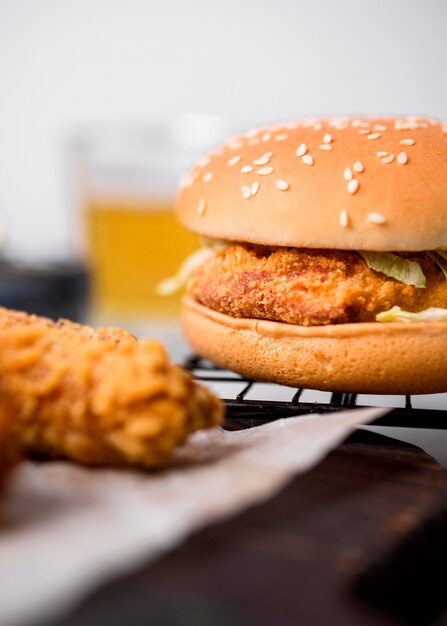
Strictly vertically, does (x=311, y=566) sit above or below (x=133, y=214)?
above

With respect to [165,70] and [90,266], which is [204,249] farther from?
[165,70]

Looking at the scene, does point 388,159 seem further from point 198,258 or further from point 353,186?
point 198,258

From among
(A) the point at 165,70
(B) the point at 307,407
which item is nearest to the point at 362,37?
(A) the point at 165,70

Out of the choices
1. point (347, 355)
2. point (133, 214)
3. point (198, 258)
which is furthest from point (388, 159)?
point (133, 214)

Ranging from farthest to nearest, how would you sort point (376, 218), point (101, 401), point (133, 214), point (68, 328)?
point (133, 214), point (376, 218), point (68, 328), point (101, 401)

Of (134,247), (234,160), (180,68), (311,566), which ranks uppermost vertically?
(180,68)

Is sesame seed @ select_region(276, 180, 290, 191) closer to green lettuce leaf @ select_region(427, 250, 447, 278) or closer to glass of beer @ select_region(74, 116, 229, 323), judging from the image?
green lettuce leaf @ select_region(427, 250, 447, 278)

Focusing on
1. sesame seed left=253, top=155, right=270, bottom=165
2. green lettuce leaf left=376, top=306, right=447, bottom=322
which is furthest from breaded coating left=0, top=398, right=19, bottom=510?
sesame seed left=253, top=155, right=270, bottom=165
